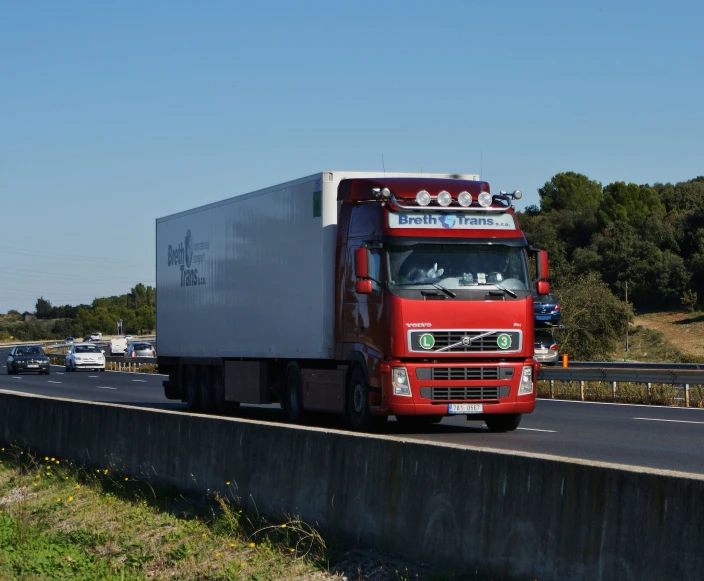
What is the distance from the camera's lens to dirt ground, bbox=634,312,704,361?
219ft

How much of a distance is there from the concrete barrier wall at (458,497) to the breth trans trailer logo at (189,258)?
10188 millimetres

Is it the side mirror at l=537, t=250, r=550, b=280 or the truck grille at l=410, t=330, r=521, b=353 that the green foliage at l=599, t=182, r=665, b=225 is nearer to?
the side mirror at l=537, t=250, r=550, b=280

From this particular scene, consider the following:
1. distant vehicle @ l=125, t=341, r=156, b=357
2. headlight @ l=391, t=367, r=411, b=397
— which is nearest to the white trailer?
headlight @ l=391, t=367, r=411, b=397

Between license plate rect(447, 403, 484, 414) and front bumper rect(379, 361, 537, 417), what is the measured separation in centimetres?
2

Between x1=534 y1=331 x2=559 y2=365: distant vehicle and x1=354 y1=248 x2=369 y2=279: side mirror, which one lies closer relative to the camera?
x1=354 y1=248 x2=369 y2=279: side mirror

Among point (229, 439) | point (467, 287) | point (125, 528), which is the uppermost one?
point (467, 287)

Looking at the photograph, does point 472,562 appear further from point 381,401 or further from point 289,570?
point 381,401

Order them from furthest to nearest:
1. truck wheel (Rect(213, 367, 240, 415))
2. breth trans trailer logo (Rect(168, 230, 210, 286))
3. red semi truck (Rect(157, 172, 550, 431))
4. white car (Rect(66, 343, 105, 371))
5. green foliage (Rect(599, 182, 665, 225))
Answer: green foliage (Rect(599, 182, 665, 225)), white car (Rect(66, 343, 105, 371)), breth trans trailer logo (Rect(168, 230, 210, 286)), truck wheel (Rect(213, 367, 240, 415)), red semi truck (Rect(157, 172, 550, 431))

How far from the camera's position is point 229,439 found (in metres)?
12.2

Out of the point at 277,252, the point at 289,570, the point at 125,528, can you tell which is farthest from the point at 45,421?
the point at 289,570

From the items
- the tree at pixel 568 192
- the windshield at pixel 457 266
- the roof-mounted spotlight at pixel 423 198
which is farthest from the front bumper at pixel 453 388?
the tree at pixel 568 192

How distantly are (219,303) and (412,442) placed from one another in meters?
13.9

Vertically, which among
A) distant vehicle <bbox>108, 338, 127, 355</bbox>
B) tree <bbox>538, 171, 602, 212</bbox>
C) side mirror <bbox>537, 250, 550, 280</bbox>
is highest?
tree <bbox>538, 171, 602, 212</bbox>

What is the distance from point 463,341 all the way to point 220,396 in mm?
7549
